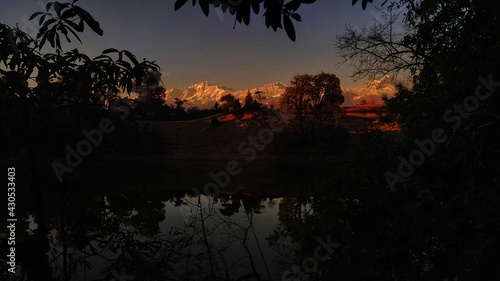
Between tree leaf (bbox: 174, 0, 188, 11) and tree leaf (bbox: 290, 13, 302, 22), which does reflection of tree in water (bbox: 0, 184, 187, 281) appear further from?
tree leaf (bbox: 290, 13, 302, 22)

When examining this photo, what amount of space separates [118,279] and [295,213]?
15733 mm

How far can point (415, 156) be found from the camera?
8.00 metres

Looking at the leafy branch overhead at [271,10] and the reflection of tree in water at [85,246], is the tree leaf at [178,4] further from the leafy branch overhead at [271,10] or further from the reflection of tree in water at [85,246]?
the reflection of tree in water at [85,246]

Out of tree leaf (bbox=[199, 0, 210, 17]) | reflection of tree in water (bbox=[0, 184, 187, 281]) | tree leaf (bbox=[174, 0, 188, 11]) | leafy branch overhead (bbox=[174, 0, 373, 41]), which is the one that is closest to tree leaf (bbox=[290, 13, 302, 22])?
leafy branch overhead (bbox=[174, 0, 373, 41])

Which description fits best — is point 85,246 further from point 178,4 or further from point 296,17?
point 296,17

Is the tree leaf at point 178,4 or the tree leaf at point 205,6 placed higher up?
the tree leaf at point 178,4

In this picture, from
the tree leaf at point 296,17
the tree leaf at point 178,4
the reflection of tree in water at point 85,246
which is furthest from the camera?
the reflection of tree in water at point 85,246

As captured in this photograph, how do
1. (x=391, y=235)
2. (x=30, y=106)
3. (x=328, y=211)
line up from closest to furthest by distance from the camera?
1. (x=30, y=106)
2. (x=391, y=235)
3. (x=328, y=211)

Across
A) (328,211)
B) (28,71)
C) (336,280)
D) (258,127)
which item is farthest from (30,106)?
Result: (258,127)

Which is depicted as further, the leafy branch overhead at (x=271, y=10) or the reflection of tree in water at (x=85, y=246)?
the reflection of tree in water at (x=85, y=246)

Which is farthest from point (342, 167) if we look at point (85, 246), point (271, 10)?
point (271, 10)

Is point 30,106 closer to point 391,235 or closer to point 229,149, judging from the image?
point 391,235

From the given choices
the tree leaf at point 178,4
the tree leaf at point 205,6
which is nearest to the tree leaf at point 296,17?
the tree leaf at point 205,6

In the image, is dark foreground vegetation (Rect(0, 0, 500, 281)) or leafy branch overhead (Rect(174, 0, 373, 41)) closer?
leafy branch overhead (Rect(174, 0, 373, 41))
